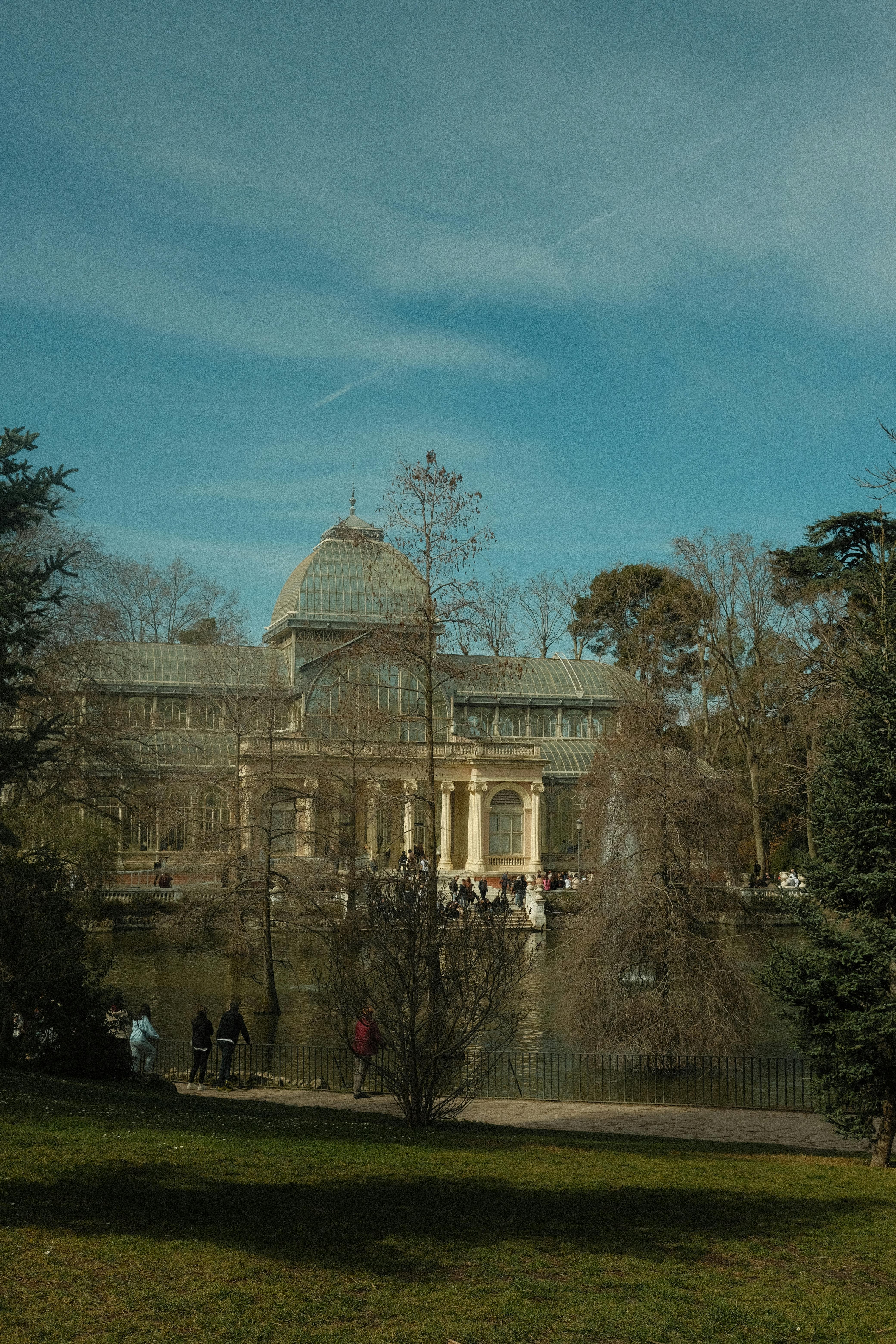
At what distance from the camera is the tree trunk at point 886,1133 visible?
14.0 metres

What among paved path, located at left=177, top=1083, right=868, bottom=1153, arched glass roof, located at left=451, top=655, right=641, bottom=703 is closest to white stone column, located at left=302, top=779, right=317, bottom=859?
paved path, located at left=177, top=1083, right=868, bottom=1153

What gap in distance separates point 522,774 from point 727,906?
110 ft

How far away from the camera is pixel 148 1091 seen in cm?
1664

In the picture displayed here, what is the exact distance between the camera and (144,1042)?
19.7m

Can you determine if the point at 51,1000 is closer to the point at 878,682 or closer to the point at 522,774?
the point at 878,682

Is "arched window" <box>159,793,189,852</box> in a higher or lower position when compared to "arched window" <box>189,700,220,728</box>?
lower

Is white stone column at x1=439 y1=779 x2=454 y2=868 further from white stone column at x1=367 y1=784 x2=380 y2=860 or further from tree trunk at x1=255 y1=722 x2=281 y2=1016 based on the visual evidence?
tree trunk at x1=255 y1=722 x2=281 y2=1016

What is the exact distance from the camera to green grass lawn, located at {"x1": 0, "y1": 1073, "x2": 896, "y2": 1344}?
697cm

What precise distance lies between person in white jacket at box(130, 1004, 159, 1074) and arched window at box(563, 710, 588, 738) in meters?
45.0

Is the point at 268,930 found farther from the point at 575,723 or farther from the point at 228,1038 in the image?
the point at 575,723

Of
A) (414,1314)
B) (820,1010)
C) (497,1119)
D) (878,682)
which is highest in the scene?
(878,682)

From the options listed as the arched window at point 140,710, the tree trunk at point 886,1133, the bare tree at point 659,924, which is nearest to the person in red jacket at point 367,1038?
the bare tree at point 659,924

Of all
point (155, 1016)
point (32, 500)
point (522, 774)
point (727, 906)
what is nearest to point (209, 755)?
point (522, 774)

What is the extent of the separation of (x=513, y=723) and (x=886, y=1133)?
4943 centimetres
